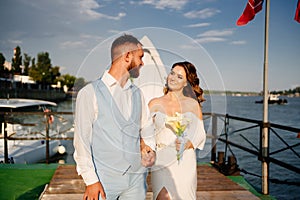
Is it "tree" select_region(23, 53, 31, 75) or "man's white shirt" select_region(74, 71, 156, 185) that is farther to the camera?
"tree" select_region(23, 53, 31, 75)

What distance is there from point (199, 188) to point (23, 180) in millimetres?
2255

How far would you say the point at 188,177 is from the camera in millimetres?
2020

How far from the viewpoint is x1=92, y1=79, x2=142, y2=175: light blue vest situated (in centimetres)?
130

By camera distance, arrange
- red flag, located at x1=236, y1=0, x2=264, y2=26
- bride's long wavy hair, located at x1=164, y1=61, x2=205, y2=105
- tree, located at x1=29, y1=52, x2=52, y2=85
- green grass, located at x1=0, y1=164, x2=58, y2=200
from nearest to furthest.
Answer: bride's long wavy hair, located at x1=164, y1=61, x2=205, y2=105, green grass, located at x1=0, y1=164, x2=58, y2=200, red flag, located at x1=236, y1=0, x2=264, y2=26, tree, located at x1=29, y1=52, x2=52, y2=85

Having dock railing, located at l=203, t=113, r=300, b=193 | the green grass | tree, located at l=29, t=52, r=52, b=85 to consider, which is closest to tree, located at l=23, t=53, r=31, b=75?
tree, located at l=29, t=52, r=52, b=85

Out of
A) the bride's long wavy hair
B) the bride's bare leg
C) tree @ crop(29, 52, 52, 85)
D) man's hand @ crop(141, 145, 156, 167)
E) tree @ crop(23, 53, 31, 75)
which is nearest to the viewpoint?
man's hand @ crop(141, 145, 156, 167)

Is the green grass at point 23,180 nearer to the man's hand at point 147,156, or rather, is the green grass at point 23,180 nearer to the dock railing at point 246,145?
the dock railing at point 246,145

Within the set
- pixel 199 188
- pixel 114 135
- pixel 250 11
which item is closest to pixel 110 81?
pixel 114 135

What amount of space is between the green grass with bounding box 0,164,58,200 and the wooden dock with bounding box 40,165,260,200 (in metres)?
0.32

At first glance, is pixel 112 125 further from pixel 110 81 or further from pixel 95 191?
pixel 95 191

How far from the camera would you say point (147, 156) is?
1400 millimetres

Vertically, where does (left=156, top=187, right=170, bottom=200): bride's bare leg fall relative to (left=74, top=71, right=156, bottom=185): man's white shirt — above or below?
below

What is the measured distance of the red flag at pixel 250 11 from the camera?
4906mm

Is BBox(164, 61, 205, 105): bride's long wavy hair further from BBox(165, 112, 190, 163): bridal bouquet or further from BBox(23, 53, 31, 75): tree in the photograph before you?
BBox(23, 53, 31, 75): tree
